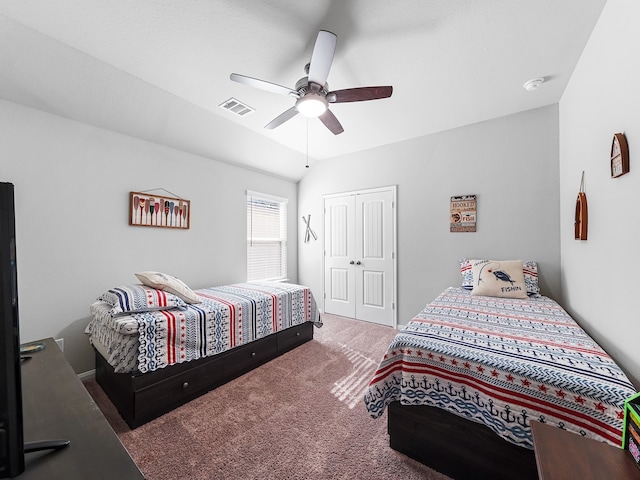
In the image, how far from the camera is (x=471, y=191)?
136 inches

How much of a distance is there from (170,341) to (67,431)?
49.3 inches

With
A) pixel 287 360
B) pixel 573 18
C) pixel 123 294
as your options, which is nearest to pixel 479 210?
pixel 573 18

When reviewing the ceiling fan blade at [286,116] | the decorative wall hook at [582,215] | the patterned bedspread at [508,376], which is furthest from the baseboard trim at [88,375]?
the decorative wall hook at [582,215]

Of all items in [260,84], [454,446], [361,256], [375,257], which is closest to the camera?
[454,446]

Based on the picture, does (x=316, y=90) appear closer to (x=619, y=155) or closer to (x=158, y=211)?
(x=619, y=155)

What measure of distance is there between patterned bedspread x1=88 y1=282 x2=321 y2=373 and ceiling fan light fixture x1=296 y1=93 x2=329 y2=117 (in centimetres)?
185

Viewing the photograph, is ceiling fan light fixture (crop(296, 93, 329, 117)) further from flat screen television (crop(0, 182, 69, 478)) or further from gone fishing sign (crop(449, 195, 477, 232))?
gone fishing sign (crop(449, 195, 477, 232))

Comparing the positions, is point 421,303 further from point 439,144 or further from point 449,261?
point 439,144

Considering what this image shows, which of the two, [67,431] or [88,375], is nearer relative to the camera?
[67,431]

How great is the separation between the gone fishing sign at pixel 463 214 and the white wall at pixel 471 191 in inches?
2.7

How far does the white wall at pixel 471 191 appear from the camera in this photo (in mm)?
3049

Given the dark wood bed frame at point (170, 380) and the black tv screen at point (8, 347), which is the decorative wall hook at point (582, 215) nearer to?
the dark wood bed frame at point (170, 380)

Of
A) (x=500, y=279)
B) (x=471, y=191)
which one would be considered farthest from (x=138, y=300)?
(x=471, y=191)

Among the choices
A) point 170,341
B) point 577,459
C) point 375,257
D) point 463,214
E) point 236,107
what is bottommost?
point 170,341
